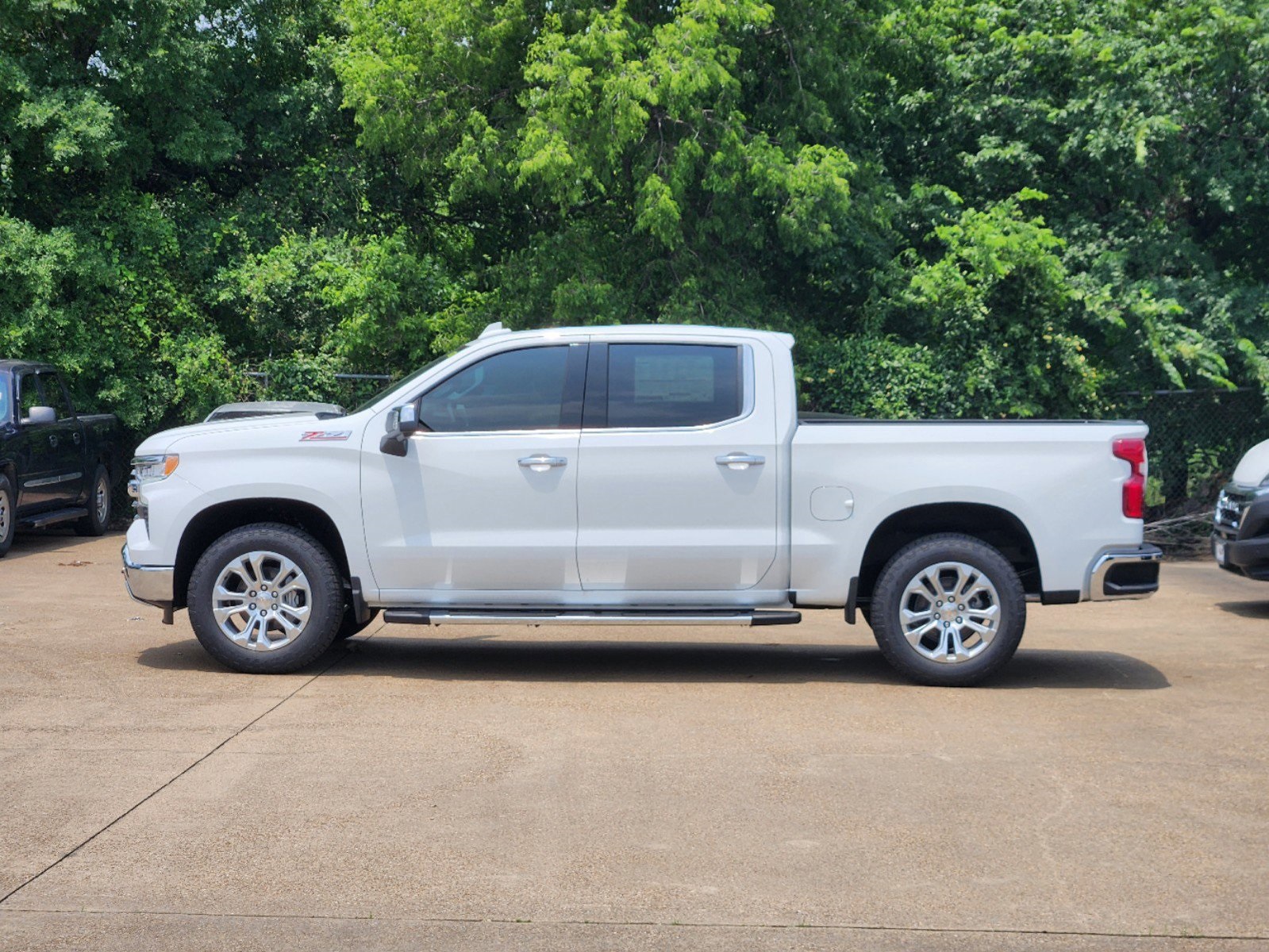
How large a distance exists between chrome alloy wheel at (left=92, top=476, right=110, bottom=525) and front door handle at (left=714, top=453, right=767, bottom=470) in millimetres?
11356

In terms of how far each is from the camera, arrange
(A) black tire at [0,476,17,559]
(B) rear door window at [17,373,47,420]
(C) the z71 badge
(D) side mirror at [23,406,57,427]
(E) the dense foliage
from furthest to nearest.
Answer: (E) the dense foliage < (B) rear door window at [17,373,47,420] < (D) side mirror at [23,406,57,427] < (A) black tire at [0,476,17,559] < (C) the z71 badge

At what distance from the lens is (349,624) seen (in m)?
9.80

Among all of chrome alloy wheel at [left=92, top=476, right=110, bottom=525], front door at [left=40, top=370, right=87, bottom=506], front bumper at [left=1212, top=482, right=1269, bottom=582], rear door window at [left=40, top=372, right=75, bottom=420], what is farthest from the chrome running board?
chrome alloy wheel at [left=92, top=476, right=110, bottom=525]

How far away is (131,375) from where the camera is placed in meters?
19.3

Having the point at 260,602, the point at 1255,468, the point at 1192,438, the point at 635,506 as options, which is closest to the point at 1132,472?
the point at 635,506

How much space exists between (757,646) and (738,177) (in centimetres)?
804

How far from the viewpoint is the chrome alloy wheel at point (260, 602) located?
888 centimetres

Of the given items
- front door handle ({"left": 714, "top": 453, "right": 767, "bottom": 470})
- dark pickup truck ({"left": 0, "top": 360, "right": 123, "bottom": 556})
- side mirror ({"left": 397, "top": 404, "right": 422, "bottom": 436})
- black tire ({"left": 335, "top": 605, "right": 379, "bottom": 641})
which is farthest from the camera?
dark pickup truck ({"left": 0, "top": 360, "right": 123, "bottom": 556})

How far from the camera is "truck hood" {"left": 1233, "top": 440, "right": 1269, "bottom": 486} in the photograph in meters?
12.0

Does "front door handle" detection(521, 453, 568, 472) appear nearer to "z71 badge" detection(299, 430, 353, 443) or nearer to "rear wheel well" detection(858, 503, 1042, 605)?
"z71 badge" detection(299, 430, 353, 443)

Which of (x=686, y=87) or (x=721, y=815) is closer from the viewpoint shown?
(x=721, y=815)

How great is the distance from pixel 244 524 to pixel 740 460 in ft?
9.69

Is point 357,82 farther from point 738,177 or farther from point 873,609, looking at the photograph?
point 873,609

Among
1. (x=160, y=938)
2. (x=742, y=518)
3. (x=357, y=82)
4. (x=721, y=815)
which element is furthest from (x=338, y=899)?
(x=357, y=82)
